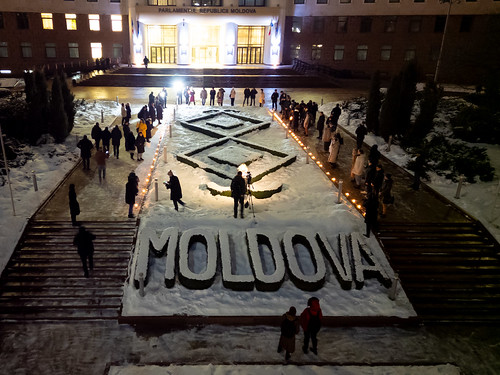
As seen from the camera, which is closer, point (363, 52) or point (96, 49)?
point (363, 52)

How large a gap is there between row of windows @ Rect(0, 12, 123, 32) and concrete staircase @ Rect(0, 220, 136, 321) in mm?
35943

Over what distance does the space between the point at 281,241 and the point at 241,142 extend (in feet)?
28.4

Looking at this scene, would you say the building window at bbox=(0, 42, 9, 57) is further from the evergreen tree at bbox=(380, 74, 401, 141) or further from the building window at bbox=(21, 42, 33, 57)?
the evergreen tree at bbox=(380, 74, 401, 141)

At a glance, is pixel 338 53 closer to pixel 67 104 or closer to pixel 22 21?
pixel 67 104

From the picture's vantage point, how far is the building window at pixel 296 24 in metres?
43.0

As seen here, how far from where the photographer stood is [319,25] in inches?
1662

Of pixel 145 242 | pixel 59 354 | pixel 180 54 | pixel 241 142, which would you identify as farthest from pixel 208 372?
pixel 180 54

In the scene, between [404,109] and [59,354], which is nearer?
[59,354]

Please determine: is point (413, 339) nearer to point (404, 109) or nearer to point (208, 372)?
point (208, 372)

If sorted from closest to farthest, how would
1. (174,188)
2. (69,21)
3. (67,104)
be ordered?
(174,188), (67,104), (69,21)

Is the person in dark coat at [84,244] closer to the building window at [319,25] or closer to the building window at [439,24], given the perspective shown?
the building window at [319,25]

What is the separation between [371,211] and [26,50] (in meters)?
42.4

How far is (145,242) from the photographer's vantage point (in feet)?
35.9

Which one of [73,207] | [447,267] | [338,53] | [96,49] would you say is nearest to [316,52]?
[338,53]
